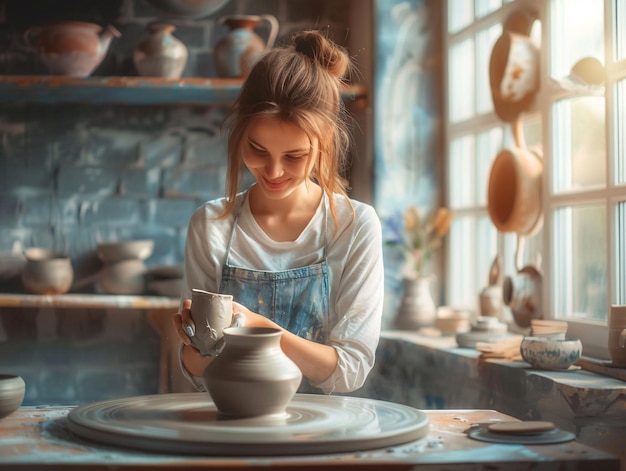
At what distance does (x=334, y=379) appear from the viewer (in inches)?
78.2

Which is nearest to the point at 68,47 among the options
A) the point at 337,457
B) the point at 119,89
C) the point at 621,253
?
the point at 119,89

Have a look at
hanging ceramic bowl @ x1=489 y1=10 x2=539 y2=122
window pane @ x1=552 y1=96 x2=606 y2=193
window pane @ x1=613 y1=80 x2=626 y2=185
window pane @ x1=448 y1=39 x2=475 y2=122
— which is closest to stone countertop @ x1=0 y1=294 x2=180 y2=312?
window pane @ x1=448 y1=39 x2=475 y2=122

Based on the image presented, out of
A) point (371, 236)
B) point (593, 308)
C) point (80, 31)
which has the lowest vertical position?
point (593, 308)

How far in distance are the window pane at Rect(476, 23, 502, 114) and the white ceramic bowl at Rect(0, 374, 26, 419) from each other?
237 cm

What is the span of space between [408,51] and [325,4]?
2.05ft

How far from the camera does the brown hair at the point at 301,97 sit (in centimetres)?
200

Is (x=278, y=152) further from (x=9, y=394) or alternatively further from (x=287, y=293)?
(x=9, y=394)

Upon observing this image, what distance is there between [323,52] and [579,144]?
44.4 inches

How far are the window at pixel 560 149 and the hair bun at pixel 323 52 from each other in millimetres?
835

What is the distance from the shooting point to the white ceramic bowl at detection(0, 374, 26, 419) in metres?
1.64

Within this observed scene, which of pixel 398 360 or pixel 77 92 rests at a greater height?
pixel 77 92

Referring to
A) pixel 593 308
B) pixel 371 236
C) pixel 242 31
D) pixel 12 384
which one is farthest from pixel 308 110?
pixel 242 31

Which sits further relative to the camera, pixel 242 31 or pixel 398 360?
pixel 242 31

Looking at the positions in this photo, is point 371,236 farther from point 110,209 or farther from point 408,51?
point 110,209
